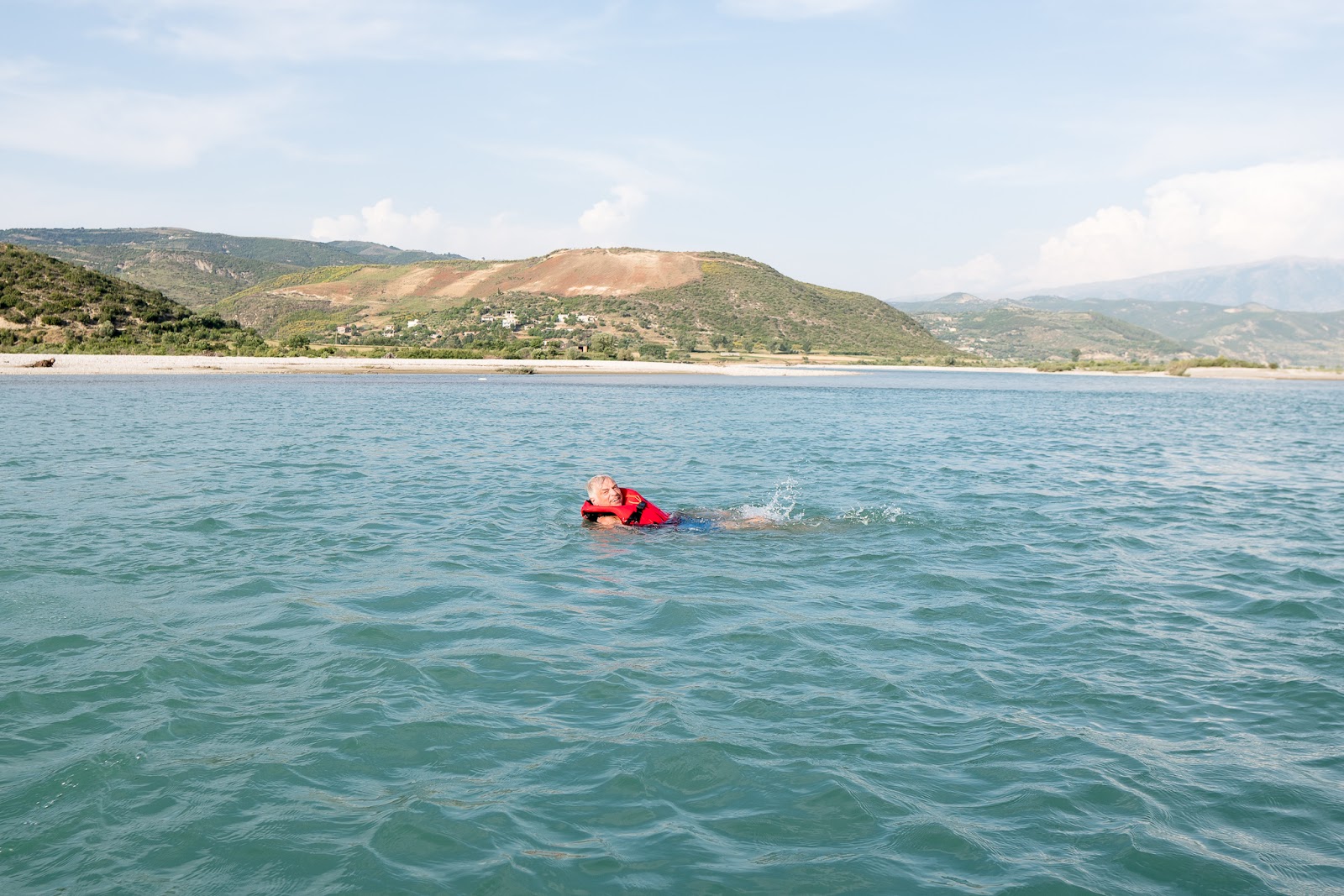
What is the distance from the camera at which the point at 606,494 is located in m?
14.1

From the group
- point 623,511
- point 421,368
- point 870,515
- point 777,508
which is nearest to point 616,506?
point 623,511

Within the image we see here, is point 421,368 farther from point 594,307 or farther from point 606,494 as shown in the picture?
point 594,307

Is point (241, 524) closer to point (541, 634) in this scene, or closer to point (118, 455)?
point (541, 634)

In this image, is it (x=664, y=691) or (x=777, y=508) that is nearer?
(x=664, y=691)

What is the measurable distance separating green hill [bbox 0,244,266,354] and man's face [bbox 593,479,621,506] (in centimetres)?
7266

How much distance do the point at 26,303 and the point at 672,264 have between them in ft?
376

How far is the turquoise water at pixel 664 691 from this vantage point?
532 centimetres

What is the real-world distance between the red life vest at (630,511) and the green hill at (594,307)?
94.0 meters

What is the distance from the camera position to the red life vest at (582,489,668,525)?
557 inches

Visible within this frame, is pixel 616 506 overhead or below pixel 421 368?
below

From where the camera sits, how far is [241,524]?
1454 centimetres

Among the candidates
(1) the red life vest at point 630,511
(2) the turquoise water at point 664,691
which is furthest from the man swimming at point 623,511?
(2) the turquoise water at point 664,691

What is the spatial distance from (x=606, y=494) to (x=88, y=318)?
268ft

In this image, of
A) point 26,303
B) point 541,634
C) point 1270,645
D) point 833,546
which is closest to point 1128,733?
point 1270,645
